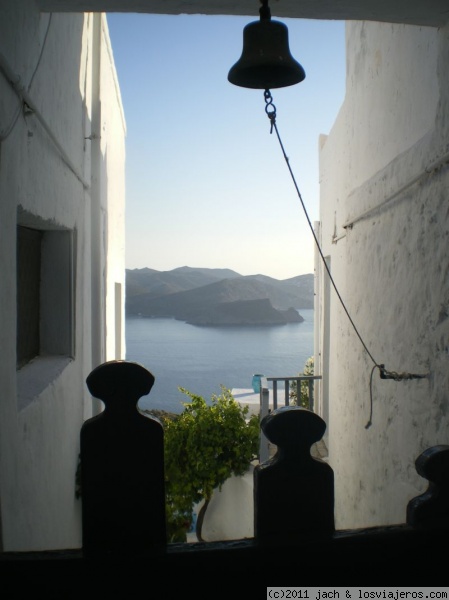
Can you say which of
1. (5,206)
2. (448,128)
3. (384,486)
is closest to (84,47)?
(5,206)

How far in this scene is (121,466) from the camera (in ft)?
3.46

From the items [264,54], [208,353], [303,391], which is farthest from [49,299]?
[208,353]

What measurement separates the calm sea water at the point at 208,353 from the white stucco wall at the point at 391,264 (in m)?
22.9

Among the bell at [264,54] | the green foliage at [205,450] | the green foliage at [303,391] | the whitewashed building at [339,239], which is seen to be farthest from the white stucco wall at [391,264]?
the green foliage at [303,391]

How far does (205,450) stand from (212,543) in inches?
219

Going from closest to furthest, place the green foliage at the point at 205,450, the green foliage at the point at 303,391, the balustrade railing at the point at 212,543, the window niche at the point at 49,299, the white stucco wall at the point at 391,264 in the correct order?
the balustrade railing at the point at 212,543, the white stucco wall at the point at 391,264, the window niche at the point at 49,299, the green foliage at the point at 205,450, the green foliage at the point at 303,391

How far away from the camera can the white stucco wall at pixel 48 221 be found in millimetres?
2268

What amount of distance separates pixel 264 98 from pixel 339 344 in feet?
10.5

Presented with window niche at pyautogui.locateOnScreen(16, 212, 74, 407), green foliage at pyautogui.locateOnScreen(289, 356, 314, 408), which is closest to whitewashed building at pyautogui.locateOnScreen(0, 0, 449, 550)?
window niche at pyautogui.locateOnScreen(16, 212, 74, 407)

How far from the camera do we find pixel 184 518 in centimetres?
551

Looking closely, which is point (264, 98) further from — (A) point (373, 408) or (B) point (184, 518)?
(B) point (184, 518)

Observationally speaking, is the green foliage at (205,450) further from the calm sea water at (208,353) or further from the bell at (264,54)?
the calm sea water at (208,353)

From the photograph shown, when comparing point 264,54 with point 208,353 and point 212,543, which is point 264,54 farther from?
point 208,353

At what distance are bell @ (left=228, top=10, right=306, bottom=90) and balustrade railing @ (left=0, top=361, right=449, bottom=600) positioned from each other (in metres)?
2.03
